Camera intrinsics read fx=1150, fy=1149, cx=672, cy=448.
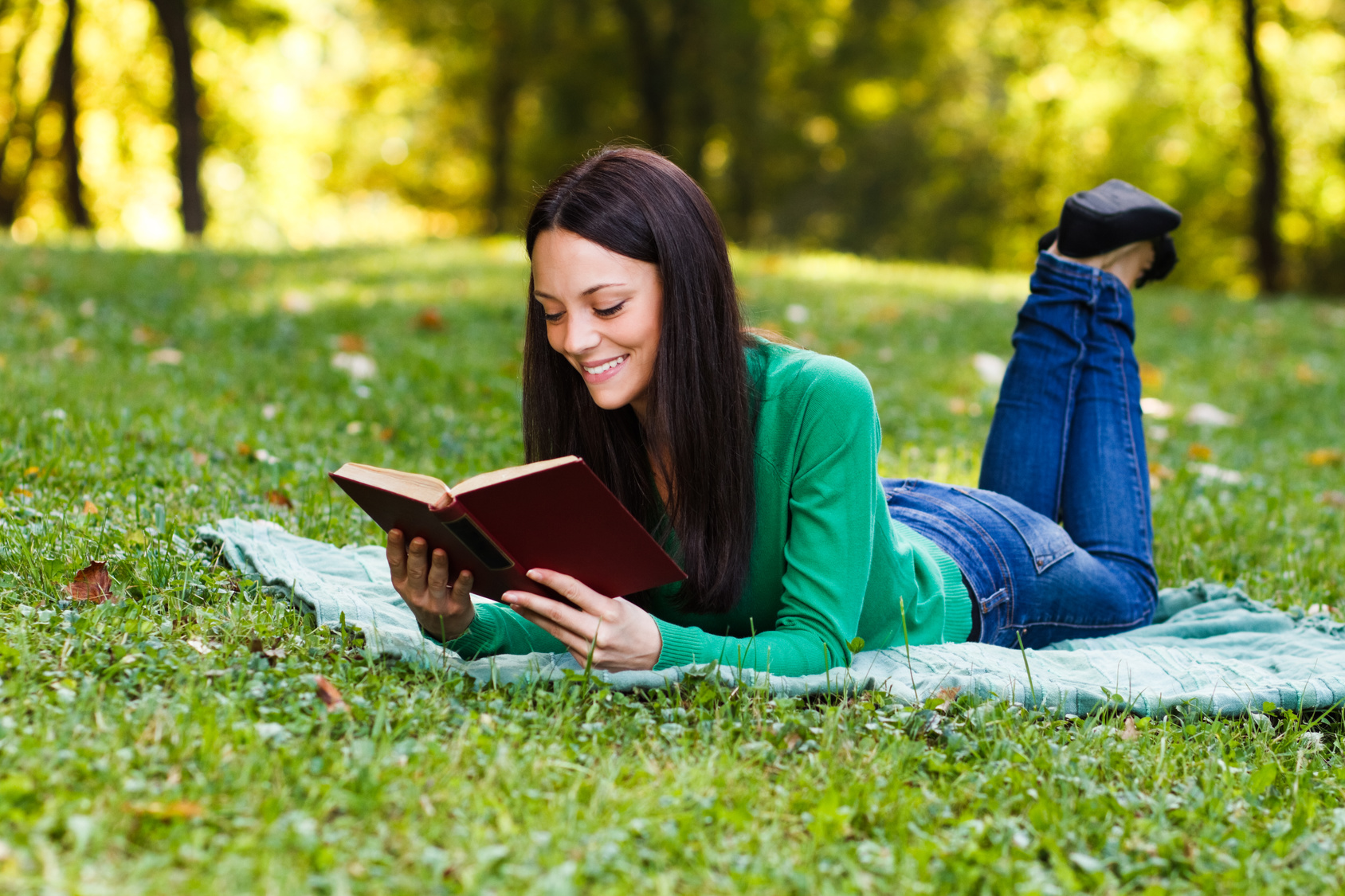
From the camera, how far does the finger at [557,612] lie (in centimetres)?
226

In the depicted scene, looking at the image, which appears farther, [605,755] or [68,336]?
[68,336]

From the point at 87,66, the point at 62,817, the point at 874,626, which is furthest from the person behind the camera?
the point at 87,66

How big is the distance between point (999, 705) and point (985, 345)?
18.9ft

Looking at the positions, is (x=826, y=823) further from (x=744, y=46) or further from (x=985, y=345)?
(x=744, y=46)

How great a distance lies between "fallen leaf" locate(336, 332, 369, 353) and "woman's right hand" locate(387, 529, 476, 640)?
14.5ft

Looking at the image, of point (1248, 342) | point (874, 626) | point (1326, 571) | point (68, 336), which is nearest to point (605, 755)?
point (874, 626)

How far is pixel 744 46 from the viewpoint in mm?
21547

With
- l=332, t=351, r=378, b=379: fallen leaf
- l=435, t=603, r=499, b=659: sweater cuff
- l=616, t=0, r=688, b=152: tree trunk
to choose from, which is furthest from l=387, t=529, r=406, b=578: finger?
l=616, t=0, r=688, b=152: tree trunk

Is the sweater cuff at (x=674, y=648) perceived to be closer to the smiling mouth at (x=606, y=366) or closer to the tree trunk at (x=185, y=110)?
the smiling mouth at (x=606, y=366)

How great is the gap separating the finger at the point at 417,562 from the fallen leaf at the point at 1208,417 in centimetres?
533

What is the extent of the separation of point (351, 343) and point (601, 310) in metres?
4.58

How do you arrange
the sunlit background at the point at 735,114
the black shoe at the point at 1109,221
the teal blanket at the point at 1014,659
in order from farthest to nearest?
the sunlit background at the point at 735,114 < the black shoe at the point at 1109,221 < the teal blanket at the point at 1014,659

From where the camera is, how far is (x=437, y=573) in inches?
92.6

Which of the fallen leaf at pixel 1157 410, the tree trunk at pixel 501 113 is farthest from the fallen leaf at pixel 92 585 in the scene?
the tree trunk at pixel 501 113
